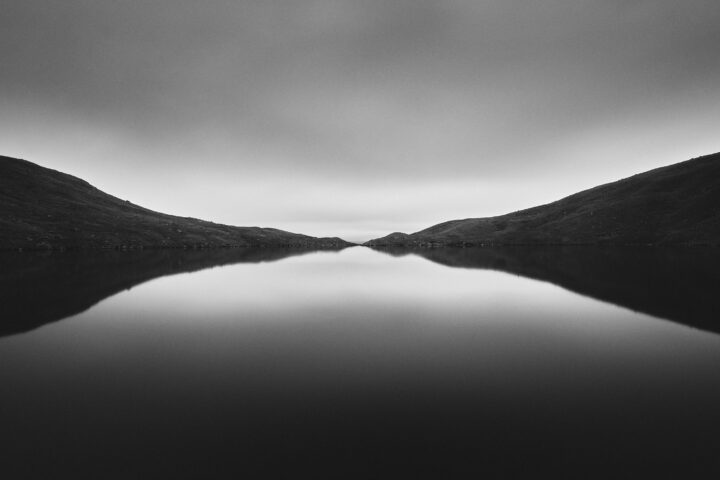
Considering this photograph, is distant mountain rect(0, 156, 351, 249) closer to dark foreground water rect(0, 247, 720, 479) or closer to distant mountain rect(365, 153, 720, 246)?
dark foreground water rect(0, 247, 720, 479)

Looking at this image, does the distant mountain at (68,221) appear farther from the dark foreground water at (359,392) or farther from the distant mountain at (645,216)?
the distant mountain at (645,216)

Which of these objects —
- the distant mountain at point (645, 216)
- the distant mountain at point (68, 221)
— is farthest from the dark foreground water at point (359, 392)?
the distant mountain at point (645, 216)

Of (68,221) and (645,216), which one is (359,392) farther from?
(645,216)

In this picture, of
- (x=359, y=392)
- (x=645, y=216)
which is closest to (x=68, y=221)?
(x=359, y=392)

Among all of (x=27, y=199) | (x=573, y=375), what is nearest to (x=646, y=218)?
(x=573, y=375)

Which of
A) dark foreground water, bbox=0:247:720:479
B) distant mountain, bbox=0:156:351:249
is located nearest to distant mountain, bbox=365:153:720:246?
dark foreground water, bbox=0:247:720:479

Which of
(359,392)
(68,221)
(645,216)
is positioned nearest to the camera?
(359,392)

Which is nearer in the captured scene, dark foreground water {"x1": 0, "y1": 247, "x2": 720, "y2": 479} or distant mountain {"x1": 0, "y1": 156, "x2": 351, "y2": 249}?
dark foreground water {"x1": 0, "y1": 247, "x2": 720, "y2": 479}

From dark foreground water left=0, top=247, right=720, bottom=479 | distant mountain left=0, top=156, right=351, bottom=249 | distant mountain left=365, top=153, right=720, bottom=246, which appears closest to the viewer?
dark foreground water left=0, top=247, right=720, bottom=479
